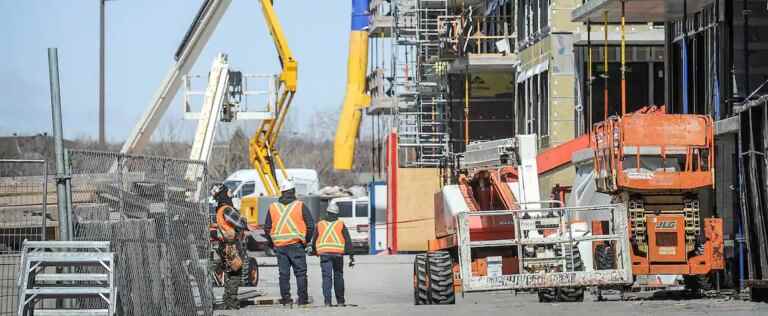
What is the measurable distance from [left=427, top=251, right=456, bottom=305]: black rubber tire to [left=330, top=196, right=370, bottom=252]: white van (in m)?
32.5

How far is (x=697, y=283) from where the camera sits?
62.8ft

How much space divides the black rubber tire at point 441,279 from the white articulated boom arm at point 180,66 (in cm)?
1541

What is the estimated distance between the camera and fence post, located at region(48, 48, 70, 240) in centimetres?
1285

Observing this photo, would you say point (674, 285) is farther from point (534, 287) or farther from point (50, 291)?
point (50, 291)

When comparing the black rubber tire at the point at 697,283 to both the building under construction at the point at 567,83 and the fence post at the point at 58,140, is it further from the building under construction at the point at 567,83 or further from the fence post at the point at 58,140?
the fence post at the point at 58,140

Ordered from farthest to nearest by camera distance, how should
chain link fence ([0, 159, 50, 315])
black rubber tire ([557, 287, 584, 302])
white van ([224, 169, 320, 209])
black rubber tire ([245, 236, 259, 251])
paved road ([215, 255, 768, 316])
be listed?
white van ([224, 169, 320, 209]) → black rubber tire ([245, 236, 259, 251]) → black rubber tire ([557, 287, 584, 302]) → paved road ([215, 255, 768, 316]) → chain link fence ([0, 159, 50, 315])

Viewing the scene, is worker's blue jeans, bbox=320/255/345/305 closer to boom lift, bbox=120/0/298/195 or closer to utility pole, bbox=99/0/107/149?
boom lift, bbox=120/0/298/195

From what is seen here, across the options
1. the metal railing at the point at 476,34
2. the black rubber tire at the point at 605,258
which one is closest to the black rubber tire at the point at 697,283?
the black rubber tire at the point at 605,258

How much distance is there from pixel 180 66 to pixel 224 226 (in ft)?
53.5

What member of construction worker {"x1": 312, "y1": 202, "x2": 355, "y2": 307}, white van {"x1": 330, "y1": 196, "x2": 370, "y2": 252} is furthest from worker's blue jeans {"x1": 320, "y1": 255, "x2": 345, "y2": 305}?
white van {"x1": 330, "y1": 196, "x2": 370, "y2": 252}

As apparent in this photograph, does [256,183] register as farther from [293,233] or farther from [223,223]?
[293,233]

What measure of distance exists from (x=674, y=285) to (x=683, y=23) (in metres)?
6.13

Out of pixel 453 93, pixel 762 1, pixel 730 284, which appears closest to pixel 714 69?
pixel 762 1

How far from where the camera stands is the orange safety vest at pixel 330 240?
19.6 m
